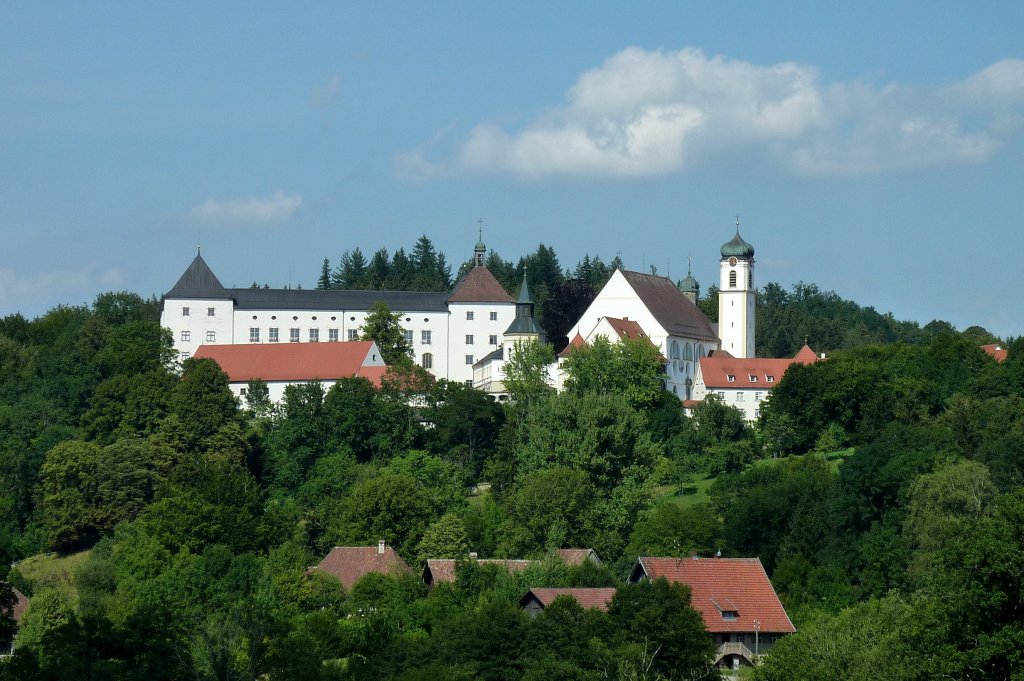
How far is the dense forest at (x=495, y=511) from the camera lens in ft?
112

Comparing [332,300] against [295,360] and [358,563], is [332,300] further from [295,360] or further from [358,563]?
[358,563]

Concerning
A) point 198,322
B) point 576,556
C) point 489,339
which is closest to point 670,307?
point 489,339

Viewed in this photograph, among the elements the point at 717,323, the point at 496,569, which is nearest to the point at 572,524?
the point at 496,569

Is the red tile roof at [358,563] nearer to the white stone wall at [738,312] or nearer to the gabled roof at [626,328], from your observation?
the gabled roof at [626,328]

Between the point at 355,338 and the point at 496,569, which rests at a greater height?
the point at 355,338

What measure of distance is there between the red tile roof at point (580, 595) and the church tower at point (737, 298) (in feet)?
145

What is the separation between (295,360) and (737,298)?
73.4 ft

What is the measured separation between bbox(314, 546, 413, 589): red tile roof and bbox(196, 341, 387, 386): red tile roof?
24025 mm

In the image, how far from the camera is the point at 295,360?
79438 millimetres

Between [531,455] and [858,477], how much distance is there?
1284 cm

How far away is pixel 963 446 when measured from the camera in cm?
5784

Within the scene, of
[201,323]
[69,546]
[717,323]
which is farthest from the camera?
[717,323]

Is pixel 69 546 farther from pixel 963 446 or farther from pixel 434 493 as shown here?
pixel 963 446

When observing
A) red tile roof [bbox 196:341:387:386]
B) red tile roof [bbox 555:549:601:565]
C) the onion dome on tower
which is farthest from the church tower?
red tile roof [bbox 555:549:601:565]
